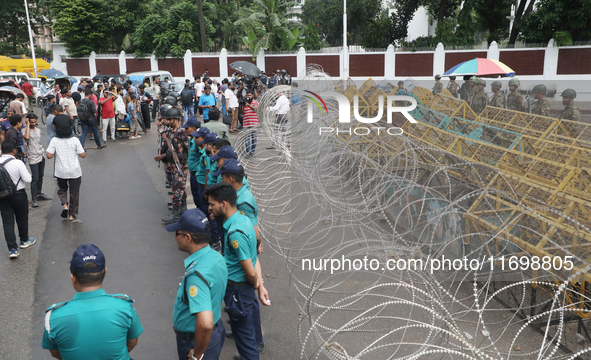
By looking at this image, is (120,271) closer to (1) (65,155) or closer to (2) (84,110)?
(1) (65,155)

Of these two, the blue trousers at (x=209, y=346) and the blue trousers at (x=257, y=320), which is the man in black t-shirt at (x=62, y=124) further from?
the blue trousers at (x=209, y=346)

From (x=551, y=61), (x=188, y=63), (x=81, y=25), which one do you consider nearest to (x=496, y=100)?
(x=551, y=61)

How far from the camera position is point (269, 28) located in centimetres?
3136

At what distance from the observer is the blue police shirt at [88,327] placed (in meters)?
2.53

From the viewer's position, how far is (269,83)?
75.6ft

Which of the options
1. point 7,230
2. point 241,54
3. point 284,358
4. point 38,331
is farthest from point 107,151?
point 241,54

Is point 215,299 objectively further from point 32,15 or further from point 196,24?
point 32,15

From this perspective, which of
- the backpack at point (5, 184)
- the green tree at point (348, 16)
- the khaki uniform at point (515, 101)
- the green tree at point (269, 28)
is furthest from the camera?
the green tree at point (348, 16)

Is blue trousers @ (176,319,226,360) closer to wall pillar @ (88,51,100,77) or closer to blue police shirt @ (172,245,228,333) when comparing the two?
blue police shirt @ (172,245,228,333)

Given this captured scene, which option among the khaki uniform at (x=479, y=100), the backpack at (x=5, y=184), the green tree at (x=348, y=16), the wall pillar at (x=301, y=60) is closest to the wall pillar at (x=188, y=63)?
the wall pillar at (x=301, y=60)

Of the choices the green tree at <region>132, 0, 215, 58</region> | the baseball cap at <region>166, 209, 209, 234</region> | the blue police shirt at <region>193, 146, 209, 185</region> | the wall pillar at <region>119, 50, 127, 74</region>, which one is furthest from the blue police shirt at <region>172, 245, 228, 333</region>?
the wall pillar at <region>119, 50, 127, 74</region>

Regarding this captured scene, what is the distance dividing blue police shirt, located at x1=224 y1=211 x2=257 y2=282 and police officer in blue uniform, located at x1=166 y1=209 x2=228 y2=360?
390 mm

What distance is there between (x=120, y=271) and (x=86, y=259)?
3435 millimetres

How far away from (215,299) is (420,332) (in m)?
2.45
